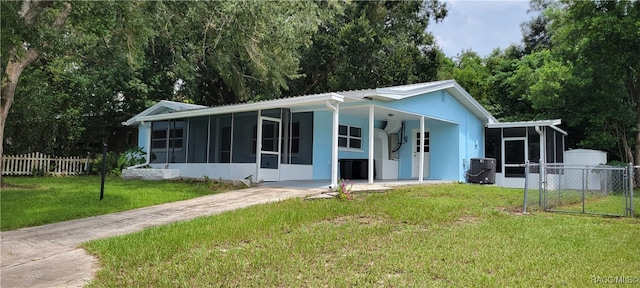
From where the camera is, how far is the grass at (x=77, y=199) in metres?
8.51

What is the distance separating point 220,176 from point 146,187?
7.83 feet

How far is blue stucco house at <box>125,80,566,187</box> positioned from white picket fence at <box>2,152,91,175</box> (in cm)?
421

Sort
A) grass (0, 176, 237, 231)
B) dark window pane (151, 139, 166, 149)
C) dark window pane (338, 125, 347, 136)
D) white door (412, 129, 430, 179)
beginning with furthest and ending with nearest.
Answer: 1. dark window pane (151, 139, 166, 149)
2. white door (412, 129, 430, 179)
3. dark window pane (338, 125, 347, 136)
4. grass (0, 176, 237, 231)

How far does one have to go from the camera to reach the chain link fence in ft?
28.4

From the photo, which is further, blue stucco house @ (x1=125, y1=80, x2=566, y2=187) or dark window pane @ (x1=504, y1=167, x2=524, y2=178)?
dark window pane @ (x1=504, y1=167, x2=524, y2=178)

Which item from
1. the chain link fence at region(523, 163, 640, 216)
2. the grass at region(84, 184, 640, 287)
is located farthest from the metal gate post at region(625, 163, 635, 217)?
the grass at region(84, 184, 640, 287)

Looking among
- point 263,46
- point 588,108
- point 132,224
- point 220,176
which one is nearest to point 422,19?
point 588,108

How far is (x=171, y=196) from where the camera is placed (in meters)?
10.9

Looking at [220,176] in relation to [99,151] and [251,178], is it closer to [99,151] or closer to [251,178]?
[251,178]

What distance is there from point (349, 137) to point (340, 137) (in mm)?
532

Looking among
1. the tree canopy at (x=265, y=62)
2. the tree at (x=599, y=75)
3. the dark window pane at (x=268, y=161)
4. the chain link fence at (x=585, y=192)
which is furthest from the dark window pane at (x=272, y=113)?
the tree at (x=599, y=75)

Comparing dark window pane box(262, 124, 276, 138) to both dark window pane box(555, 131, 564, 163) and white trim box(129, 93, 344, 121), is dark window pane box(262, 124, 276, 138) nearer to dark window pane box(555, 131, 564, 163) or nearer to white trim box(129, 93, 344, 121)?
white trim box(129, 93, 344, 121)

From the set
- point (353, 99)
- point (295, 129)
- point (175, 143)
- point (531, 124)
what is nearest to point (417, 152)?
point (531, 124)

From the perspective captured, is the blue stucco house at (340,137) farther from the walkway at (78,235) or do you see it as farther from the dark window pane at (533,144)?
the walkway at (78,235)
